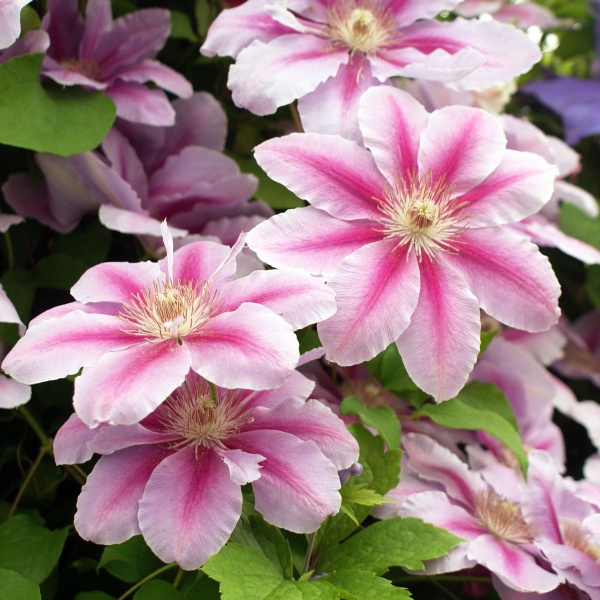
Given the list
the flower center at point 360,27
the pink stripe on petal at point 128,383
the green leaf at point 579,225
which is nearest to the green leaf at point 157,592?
the pink stripe on petal at point 128,383

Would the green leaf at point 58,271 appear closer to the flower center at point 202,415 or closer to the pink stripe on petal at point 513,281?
the flower center at point 202,415

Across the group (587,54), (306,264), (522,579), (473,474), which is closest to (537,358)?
(473,474)

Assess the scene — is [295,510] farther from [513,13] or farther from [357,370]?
[513,13]

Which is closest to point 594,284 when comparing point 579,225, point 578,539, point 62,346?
→ point 579,225

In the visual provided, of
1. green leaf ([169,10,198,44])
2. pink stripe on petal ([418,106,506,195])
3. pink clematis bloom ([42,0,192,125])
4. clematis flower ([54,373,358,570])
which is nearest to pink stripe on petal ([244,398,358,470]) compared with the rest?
clematis flower ([54,373,358,570])

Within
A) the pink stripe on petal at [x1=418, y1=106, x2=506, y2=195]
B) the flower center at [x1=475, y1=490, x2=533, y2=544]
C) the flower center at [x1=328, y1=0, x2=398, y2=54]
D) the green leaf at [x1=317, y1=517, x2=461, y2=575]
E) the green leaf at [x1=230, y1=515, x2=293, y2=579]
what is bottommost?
the flower center at [x1=475, y1=490, x2=533, y2=544]

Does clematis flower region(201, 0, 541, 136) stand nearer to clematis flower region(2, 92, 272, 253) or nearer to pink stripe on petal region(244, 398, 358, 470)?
clematis flower region(2, 92, 272, 253)
